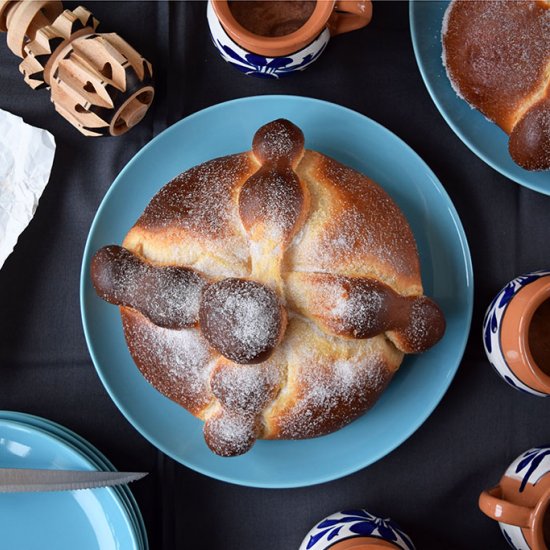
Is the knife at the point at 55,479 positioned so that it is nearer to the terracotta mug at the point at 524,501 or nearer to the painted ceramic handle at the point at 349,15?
the terracotta mug at the point at 524,501

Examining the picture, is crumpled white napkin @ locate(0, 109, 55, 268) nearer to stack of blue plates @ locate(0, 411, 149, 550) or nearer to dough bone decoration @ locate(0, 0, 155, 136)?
dough bone decoration @ locate(0, 0, 155, 136)

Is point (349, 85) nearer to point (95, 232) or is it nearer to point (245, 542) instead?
point (95, 232)

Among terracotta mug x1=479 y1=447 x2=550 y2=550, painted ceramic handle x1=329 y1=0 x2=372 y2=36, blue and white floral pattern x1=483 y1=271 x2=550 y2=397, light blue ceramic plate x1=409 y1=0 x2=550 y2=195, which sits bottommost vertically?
terracotta mug x1=479 y1=447 x2=550 y2=550

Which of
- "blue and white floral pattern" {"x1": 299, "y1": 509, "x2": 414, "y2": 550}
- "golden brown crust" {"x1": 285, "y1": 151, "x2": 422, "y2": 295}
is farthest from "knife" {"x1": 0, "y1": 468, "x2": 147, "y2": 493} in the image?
"golden brown crust" {"x1": 285, "y1": 151, "x2": 422, "y2": 295}

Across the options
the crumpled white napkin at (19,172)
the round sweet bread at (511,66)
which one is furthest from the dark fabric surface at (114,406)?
the round sweet bread at (511,66)

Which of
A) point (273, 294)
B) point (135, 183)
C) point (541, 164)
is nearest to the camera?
point (273, 294)

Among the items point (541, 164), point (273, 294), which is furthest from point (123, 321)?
point (541, 164)

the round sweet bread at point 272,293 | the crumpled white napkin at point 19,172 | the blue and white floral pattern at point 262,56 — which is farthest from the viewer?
the crumpled white napkin at point 19,172
